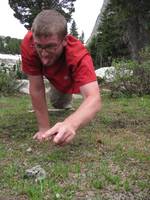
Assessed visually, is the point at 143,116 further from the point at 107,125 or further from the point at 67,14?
the point at 67,14

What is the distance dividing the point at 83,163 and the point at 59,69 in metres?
0.86

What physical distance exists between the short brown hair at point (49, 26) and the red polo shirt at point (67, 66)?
→ 317 millimetres

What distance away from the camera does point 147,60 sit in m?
12.0

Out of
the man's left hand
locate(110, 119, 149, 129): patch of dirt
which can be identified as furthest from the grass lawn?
the man's left hand

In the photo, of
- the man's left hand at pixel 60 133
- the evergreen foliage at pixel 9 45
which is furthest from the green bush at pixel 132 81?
the evergreen foliage at pixel 9 45

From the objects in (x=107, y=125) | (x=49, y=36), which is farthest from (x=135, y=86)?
(x=49, y=36)

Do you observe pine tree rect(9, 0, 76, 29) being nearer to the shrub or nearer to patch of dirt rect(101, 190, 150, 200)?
the shrub

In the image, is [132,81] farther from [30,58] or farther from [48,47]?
[48,47]

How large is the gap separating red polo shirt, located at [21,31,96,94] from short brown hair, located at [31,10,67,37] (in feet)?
1.04

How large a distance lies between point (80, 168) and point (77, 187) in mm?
465

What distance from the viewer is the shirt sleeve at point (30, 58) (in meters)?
5.09

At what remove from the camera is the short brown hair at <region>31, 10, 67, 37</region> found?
3.63m

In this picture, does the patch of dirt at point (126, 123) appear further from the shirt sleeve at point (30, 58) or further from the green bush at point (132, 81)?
the green bush at point (132, 81)

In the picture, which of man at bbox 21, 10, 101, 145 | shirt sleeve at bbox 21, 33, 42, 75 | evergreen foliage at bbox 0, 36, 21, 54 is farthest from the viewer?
evergreen foliage at bbox 0, 36, 21, 54
